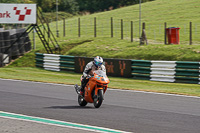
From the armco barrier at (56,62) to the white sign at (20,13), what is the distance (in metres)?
3.77

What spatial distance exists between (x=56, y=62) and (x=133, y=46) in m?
7.62

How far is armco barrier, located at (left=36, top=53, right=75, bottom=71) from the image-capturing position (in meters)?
26.8

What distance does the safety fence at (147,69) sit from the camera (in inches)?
815

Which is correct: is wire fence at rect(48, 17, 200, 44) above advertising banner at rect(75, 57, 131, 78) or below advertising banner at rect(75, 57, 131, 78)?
above

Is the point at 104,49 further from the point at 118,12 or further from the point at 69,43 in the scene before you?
the point at 118,12

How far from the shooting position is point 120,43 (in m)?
34.8

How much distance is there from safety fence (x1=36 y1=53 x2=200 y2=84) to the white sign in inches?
223

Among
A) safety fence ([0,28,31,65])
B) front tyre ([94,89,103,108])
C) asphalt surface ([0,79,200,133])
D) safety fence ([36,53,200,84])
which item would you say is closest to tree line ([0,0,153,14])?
A: safety fence ([0,28,31,65])

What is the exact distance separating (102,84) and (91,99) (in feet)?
2.25

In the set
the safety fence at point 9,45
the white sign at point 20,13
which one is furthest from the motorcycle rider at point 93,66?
the white sign at point 20,13

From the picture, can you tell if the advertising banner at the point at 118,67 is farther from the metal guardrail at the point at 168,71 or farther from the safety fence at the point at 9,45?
the safety fence at the point at 9,45

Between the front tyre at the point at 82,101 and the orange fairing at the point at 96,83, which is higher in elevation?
Answer: the orange fairing at the point at 96,83

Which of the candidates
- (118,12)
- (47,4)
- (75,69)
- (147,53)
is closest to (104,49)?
(147,53)

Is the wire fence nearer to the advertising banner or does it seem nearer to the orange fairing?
the advertising banner
